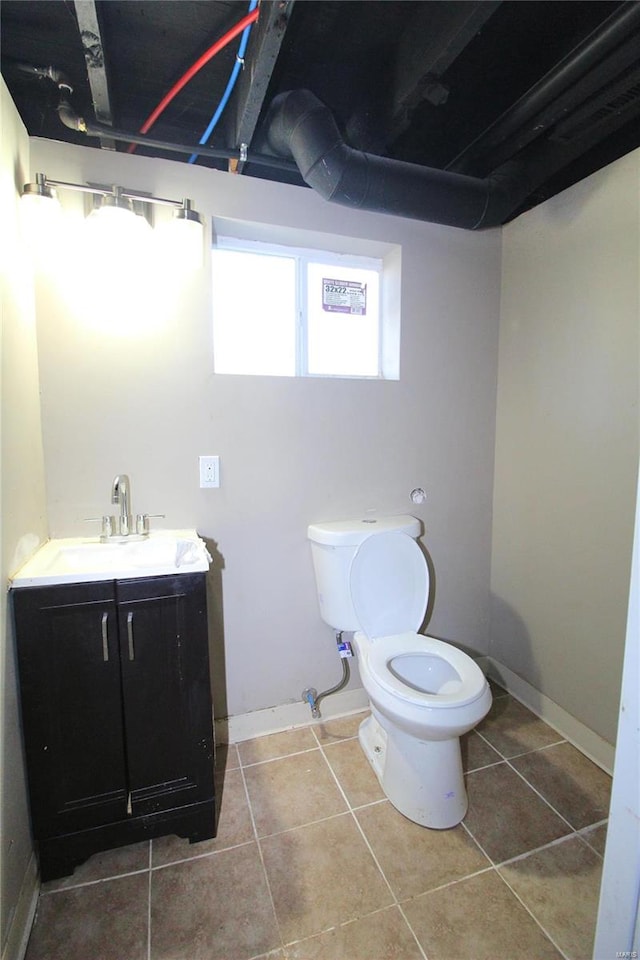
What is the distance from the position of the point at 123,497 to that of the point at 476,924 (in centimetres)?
163

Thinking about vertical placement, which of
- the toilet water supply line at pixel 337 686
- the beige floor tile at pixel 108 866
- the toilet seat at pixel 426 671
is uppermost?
the toilet seat at pixel 426 671

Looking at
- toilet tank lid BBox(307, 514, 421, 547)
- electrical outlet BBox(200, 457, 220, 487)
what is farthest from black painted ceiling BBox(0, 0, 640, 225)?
toilet tank lid BBox(307, 514, 421, 547)

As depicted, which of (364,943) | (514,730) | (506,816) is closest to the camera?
(364,943)

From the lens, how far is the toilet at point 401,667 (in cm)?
133

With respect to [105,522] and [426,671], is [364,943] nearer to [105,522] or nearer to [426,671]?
[426,671]

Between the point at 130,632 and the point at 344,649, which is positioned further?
the point at 344,649

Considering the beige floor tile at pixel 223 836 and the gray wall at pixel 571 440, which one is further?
the gray wall at pixel 571 440

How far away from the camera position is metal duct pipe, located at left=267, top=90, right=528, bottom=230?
135 cm

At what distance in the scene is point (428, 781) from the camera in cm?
139

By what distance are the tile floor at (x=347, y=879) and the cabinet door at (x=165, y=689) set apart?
22 cm

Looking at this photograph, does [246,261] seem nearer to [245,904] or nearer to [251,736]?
[251,736]

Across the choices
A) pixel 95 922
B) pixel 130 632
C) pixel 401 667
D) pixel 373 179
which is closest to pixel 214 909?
pixel 95 922

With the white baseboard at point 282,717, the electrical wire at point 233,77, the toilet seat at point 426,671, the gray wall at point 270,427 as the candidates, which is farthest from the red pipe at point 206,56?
the white baseboard at point 282,717

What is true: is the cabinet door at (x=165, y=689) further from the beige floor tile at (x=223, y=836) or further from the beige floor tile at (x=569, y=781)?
the beige floor tile at (x=569, y=781)
